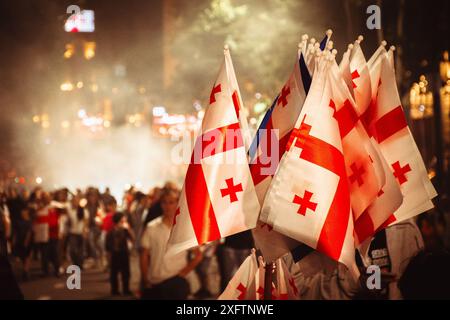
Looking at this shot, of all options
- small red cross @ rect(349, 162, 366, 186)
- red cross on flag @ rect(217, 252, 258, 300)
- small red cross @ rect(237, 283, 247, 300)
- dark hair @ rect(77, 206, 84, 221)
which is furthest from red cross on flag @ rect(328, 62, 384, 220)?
dark hair @ rect(77, 206, 84, 221)

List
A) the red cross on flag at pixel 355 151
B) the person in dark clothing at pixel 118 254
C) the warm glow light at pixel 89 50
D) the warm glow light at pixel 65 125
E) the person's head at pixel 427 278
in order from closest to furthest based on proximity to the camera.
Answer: the person's head at pixel 427 278, the red cross on flag at pixel 355 151, the person in dark clothing at pixel 118 254, the warm glow light at pixel 65 125, the warm glow light at pixel 89 50

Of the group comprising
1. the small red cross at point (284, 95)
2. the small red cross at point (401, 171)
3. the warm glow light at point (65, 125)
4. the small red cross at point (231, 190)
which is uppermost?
the warm glow light at point (65, 125)

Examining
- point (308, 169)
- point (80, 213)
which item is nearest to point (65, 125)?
point (80, 213)

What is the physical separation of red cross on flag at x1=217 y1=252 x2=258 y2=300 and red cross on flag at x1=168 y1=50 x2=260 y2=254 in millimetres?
770

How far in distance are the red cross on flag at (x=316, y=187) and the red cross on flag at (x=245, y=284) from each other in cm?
117

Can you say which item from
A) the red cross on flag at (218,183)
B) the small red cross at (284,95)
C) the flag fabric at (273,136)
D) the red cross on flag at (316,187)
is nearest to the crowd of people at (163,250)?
the flag fabric at (273,136)

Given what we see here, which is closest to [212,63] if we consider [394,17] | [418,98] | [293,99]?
[418,98]

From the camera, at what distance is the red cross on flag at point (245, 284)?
5.08 m

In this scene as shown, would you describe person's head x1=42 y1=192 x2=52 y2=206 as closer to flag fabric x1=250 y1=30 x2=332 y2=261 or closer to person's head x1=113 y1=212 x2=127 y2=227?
person's head x1=113 y1=212 x2=127 y2=227

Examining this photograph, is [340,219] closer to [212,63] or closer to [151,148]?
[212,63]

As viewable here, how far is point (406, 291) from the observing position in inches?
150

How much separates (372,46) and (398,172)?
43.3ft

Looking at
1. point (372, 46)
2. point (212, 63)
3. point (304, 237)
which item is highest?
point (212, 63)

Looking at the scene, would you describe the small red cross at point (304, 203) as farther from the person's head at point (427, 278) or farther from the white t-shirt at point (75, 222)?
the white t-shirt at point (75, 222)
